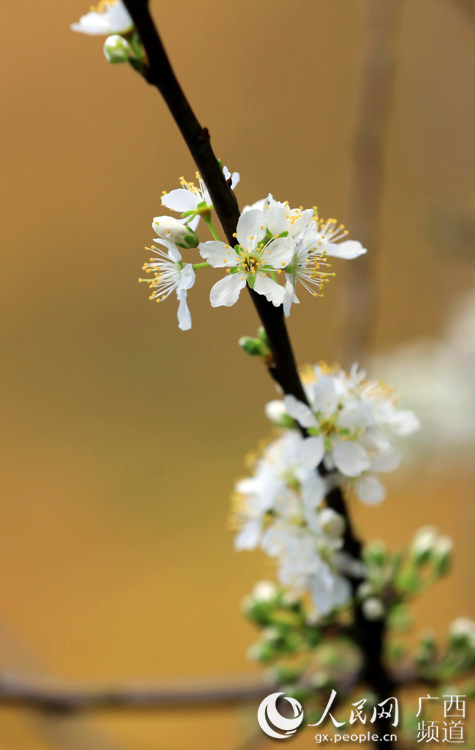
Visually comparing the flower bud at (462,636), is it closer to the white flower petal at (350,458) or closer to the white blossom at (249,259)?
the white flower petal at (350,458)

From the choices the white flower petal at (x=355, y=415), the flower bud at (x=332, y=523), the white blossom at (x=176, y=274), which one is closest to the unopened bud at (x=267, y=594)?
the flower bud at (x=332, y=523)

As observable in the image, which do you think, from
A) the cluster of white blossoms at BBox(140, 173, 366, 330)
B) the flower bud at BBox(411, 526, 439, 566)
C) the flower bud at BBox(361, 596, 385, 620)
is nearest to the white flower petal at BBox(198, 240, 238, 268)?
the cluster of white blossoms at BBox(140, 173, 366, 330)

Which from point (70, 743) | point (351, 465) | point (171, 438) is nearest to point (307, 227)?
point (351, 465)

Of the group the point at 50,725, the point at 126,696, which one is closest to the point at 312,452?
the point at 126,696

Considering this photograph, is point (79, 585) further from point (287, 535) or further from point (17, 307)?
point (287, 535)

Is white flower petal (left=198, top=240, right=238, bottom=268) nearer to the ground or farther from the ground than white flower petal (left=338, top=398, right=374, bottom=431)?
farther from the ground

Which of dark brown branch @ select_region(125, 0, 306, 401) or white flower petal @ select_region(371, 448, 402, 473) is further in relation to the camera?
white flower petal @ select_region(371, 448, 402, 473)

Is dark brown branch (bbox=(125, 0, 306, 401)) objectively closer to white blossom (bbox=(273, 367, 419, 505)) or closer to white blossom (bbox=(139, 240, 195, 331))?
white blossom (bbox=(139, 240, 195, 331))

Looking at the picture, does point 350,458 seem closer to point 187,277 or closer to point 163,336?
point 187,277
